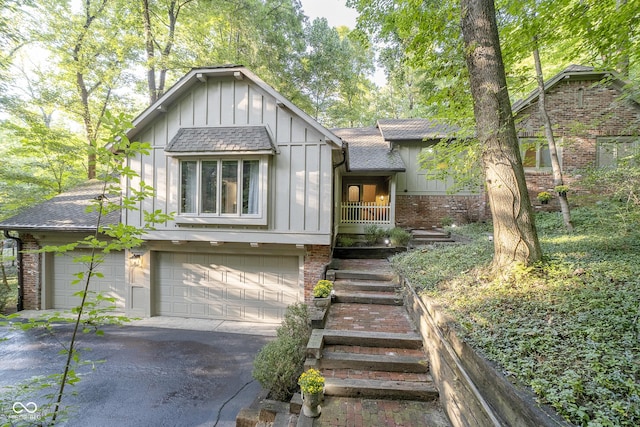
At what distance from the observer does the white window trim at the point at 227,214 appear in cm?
705

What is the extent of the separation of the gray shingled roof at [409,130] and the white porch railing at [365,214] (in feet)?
11.9

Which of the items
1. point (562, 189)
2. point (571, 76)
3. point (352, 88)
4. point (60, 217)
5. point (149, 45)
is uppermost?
point (352, 88)

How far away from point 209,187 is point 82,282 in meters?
5.62

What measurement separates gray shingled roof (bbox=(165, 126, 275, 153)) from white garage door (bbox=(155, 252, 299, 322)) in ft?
10.4

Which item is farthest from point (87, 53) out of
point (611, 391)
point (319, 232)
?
point (611, 391)

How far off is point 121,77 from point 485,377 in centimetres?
1706

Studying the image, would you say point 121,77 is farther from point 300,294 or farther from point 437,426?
point 437,426

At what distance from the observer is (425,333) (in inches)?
173

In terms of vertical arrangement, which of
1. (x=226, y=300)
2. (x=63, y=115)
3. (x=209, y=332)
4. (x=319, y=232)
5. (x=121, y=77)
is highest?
(x=121, y=77)

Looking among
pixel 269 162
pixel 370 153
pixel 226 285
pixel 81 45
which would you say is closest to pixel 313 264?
pixel 226 285

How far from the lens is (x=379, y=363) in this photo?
4.20m

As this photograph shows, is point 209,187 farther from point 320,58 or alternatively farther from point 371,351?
point 320,58

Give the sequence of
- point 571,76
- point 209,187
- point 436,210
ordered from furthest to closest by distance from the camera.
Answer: point 436,210 < point 571,76 < point 209,187

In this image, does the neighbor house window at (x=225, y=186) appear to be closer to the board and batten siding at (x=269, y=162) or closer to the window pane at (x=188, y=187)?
the window pane at (x=188, y=187)
